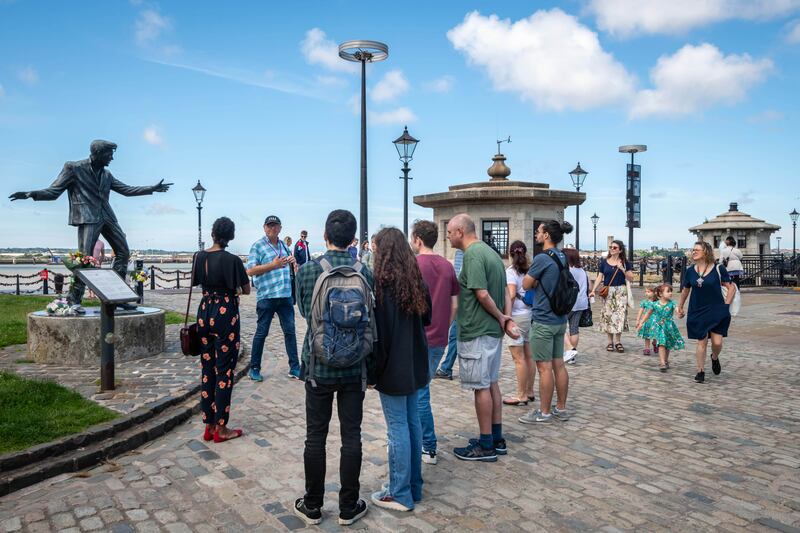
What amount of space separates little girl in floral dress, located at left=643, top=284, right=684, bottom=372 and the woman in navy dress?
67 centimetres

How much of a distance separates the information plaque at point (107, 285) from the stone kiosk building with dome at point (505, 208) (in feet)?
44.2

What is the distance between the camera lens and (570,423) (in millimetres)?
5816

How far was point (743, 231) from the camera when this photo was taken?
117 ft

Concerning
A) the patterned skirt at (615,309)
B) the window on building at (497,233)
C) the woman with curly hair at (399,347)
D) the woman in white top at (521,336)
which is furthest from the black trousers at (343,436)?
the window on building at (497,233)

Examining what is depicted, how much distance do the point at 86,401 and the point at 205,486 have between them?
240cm

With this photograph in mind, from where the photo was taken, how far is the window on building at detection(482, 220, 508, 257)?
19453 millimetres

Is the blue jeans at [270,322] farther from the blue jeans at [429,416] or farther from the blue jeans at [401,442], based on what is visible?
the blue jeans at [401,442]

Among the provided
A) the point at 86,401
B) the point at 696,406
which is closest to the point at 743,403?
the point at 696,406

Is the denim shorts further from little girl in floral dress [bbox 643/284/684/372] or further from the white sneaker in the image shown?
little girl in floral dress [bbox 643/284/684/372]

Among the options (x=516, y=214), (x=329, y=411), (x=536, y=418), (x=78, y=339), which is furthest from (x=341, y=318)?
(x=516, y=214)

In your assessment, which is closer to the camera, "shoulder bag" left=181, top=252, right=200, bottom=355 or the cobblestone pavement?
the cobblestone pavement

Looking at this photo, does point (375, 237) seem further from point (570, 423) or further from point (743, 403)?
point (743, 403)

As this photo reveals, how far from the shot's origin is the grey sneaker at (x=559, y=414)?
A: 595 cm

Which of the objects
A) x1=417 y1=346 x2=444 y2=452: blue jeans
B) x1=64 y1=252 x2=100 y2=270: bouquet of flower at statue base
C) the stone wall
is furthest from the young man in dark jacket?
the stone wall
